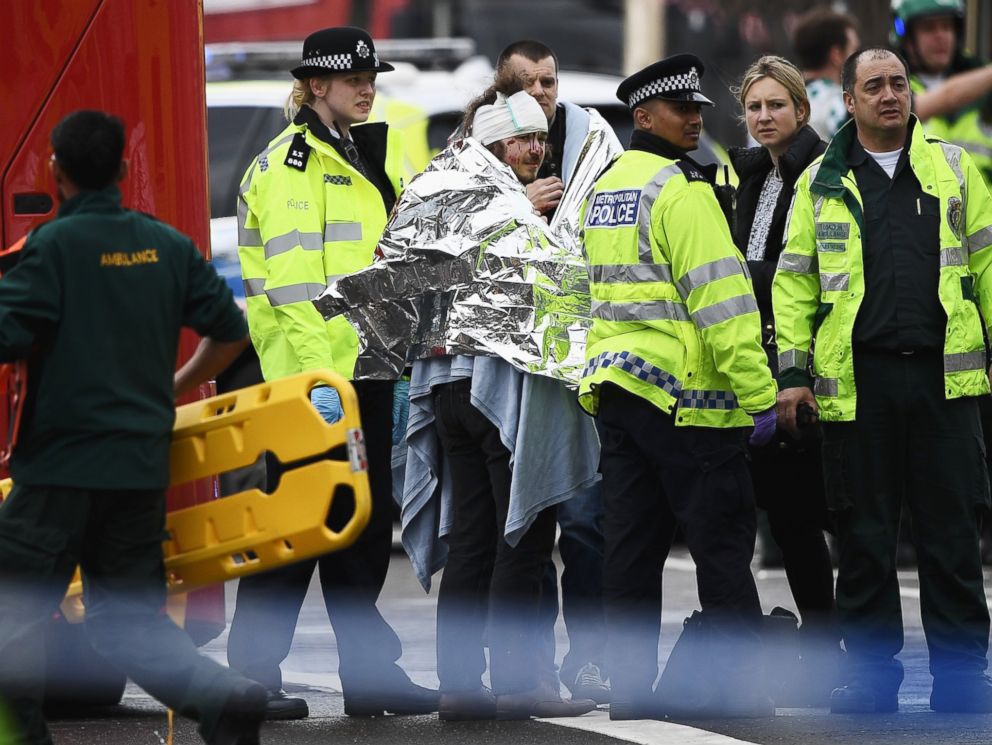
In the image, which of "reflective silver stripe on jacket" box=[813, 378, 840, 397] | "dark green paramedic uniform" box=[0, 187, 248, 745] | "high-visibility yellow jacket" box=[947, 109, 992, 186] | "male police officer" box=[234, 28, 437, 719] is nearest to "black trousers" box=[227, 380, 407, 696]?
"male police officer" box=[234, 28, 437, 719]

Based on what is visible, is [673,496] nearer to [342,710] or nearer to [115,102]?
[342,710]

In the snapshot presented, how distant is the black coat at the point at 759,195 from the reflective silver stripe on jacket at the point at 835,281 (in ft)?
1.62

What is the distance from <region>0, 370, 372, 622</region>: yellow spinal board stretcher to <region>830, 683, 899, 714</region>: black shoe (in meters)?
2.07

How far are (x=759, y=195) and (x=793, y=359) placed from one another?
33.6 inches

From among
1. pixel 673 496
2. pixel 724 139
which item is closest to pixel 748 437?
pixel 673 496

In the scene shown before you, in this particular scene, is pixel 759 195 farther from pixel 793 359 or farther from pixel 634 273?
pixel 634 273

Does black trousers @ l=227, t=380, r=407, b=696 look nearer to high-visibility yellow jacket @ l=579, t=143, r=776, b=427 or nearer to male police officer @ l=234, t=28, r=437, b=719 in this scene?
male police officer @ l=234, t=28, r=437, b=719

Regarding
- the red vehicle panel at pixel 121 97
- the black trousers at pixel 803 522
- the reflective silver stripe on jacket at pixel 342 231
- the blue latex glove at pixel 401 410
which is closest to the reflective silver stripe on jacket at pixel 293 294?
the reflective silver stripe on jacket at pixel 342 231

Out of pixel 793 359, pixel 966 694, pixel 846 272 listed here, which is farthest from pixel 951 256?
pixel 966 694

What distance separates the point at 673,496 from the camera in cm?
675

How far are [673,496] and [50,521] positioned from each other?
2153 millimetres

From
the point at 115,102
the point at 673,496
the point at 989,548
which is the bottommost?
the point at 989,548

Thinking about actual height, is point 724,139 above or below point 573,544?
above

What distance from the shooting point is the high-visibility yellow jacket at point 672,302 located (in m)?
6.54
